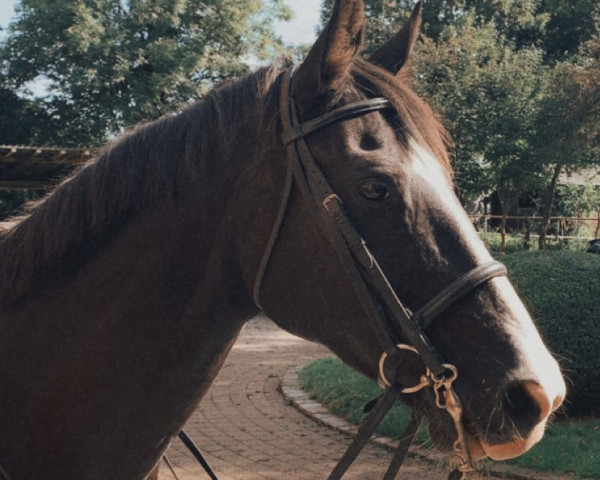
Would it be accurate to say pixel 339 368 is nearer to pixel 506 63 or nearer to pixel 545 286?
pixel 545 286

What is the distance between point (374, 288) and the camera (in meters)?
1.46

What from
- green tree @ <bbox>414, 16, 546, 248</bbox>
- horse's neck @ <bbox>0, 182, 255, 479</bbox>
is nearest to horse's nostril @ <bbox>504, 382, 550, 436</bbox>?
horse's neck @ <bbox>0, 182, 255, 479</bbox>

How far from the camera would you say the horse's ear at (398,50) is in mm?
1886

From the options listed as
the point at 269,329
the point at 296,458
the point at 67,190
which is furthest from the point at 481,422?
the point at 269,329

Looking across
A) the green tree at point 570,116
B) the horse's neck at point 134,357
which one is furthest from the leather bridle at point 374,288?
the green tree at point 570,116

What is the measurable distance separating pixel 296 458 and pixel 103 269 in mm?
3894

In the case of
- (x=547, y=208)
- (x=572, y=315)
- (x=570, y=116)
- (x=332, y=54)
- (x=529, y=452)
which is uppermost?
(x=570, y=116)

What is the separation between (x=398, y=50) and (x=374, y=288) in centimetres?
85

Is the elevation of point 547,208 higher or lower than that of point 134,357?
higher

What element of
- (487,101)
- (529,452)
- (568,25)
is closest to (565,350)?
(529,452)

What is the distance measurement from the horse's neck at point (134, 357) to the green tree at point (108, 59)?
19485 millimetres

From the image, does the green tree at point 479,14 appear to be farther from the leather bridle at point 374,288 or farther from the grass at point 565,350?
the leather bridle at point 374,288

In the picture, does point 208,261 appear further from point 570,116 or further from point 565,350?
point 570,116

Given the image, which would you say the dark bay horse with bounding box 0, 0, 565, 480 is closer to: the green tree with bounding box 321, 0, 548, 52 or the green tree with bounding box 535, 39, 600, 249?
the green tree with bounding box 535, 39, 600, 249
